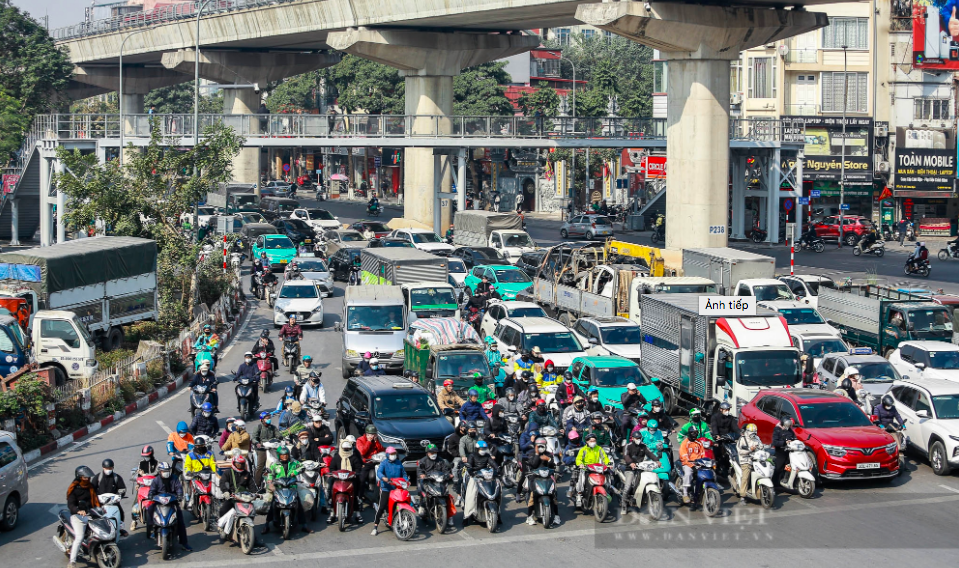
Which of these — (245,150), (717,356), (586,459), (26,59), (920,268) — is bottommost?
(586,459)

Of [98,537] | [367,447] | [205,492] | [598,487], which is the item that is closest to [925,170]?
[598,487]

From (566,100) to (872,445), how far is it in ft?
239

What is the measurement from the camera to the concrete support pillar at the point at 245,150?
75188 mm

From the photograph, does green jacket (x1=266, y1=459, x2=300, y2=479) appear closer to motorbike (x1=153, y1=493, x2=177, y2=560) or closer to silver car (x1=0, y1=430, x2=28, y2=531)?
motorbike (x1=153, y1=493, x2=177, y2=560)

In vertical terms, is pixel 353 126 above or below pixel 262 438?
above

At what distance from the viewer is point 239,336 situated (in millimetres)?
33375

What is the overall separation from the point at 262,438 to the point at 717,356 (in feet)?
29.2

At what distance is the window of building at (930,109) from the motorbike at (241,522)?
195ft

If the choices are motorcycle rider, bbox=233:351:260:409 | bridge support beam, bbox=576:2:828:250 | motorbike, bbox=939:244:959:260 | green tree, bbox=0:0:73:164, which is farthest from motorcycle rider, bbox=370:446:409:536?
green tree, bbox=0:0:73:164

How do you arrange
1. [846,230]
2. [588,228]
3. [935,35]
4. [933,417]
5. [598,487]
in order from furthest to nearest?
[588,228] < [935,35] < [846,230] < [933,417] < [598,487]

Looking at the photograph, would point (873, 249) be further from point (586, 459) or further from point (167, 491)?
point (167, 491)

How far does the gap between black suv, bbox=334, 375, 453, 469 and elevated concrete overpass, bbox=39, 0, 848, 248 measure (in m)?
25.0

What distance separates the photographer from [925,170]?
63.4 metres

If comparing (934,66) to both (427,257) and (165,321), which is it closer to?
(427,257)
